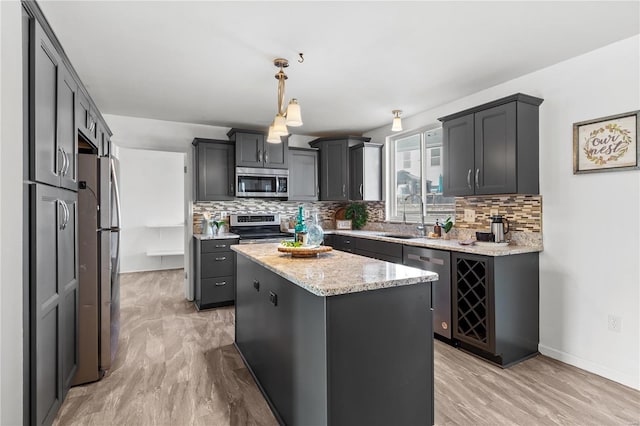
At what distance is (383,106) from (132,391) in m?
3.61

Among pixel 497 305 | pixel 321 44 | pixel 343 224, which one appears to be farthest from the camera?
pixel 343 224

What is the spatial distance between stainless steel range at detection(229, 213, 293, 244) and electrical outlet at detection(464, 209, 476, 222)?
2267 millimetres

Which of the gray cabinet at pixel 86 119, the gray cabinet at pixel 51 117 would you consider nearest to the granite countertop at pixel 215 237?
the gray cabinet at pixel 86 119

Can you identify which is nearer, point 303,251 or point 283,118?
point 303,251

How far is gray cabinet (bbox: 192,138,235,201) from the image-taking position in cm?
450

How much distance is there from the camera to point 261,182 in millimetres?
4793

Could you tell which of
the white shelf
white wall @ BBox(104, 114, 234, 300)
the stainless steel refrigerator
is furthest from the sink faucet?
the white shelf

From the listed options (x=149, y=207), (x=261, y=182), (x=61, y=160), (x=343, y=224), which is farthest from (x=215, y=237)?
(x=149, y=207)

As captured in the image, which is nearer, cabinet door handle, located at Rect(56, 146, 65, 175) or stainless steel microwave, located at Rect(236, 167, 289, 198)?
cabinet door handle, located at Rect(56, 146, 65, 175)

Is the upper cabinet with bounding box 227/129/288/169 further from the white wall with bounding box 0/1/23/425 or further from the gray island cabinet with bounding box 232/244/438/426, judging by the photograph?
the white wall with bounding box 0/1/23/425

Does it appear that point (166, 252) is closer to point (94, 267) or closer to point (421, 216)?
point (94, 267)

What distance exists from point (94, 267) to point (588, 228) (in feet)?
12.2

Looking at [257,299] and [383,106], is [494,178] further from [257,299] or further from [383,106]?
[257,299]

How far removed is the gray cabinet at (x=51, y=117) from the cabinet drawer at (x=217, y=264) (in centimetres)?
221
